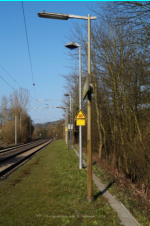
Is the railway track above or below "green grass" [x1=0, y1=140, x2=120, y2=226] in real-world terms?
below

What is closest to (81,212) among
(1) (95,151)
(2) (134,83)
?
(2) (134,83)

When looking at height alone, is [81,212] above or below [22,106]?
below

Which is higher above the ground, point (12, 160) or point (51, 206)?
point (51, 206)

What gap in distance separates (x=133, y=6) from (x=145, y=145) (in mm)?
4998

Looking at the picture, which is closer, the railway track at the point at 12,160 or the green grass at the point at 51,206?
the green grass at the point at 51,206

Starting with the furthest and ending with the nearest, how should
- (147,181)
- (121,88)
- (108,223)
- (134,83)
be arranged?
1. (121,88)
2. (134,83)
3. (147,181)
4. (108,223)

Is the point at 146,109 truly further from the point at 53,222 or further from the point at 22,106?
the point at 22,106

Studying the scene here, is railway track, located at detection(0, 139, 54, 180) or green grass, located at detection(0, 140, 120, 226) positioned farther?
railway track, located at detection(0, 139, 54, 180)

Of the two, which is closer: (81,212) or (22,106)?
(81,212)

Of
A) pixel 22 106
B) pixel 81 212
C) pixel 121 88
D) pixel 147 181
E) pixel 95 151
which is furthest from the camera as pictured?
pixel 22 106

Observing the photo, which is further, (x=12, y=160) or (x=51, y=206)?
(x=12, y=160)

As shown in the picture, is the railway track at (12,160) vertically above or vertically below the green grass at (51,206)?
below

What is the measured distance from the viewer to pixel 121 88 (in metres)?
13.7

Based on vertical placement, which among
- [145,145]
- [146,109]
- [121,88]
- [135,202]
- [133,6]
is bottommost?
[135,202]
